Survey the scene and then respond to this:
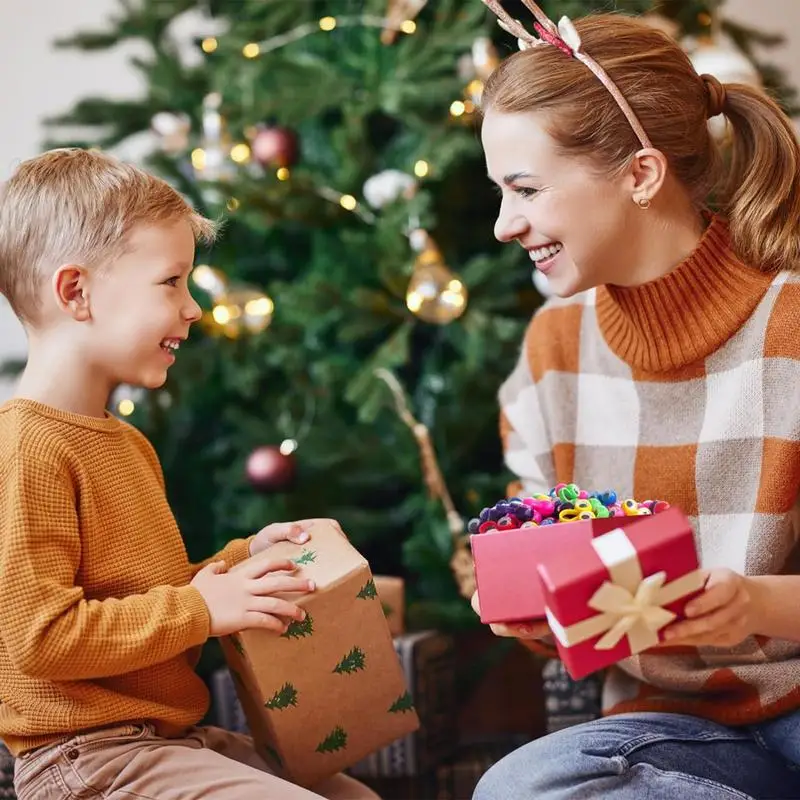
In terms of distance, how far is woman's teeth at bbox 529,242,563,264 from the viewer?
1.21m

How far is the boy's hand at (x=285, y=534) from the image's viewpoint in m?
1.16

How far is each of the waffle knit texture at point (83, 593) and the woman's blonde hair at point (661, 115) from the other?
61cm

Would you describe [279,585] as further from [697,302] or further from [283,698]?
[697,302]

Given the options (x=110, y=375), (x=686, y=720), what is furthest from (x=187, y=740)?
(x=686, y=720)

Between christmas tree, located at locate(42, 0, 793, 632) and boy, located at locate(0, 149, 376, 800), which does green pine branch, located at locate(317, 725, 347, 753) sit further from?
christmas tree, located at locate(42, 0, 793, 632)

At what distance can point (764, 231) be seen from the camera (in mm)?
1217

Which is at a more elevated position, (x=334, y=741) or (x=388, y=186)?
(x=388, y=186)

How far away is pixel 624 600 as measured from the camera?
0.87 meters

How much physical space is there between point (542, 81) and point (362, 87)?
2.35 ft

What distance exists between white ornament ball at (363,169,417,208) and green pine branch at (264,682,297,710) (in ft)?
2.95

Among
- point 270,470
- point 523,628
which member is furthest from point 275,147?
point 523,628

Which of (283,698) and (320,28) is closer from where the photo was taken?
(283,698)

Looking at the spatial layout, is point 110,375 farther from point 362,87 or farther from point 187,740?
point 362,87

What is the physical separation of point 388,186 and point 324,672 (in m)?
0.91
